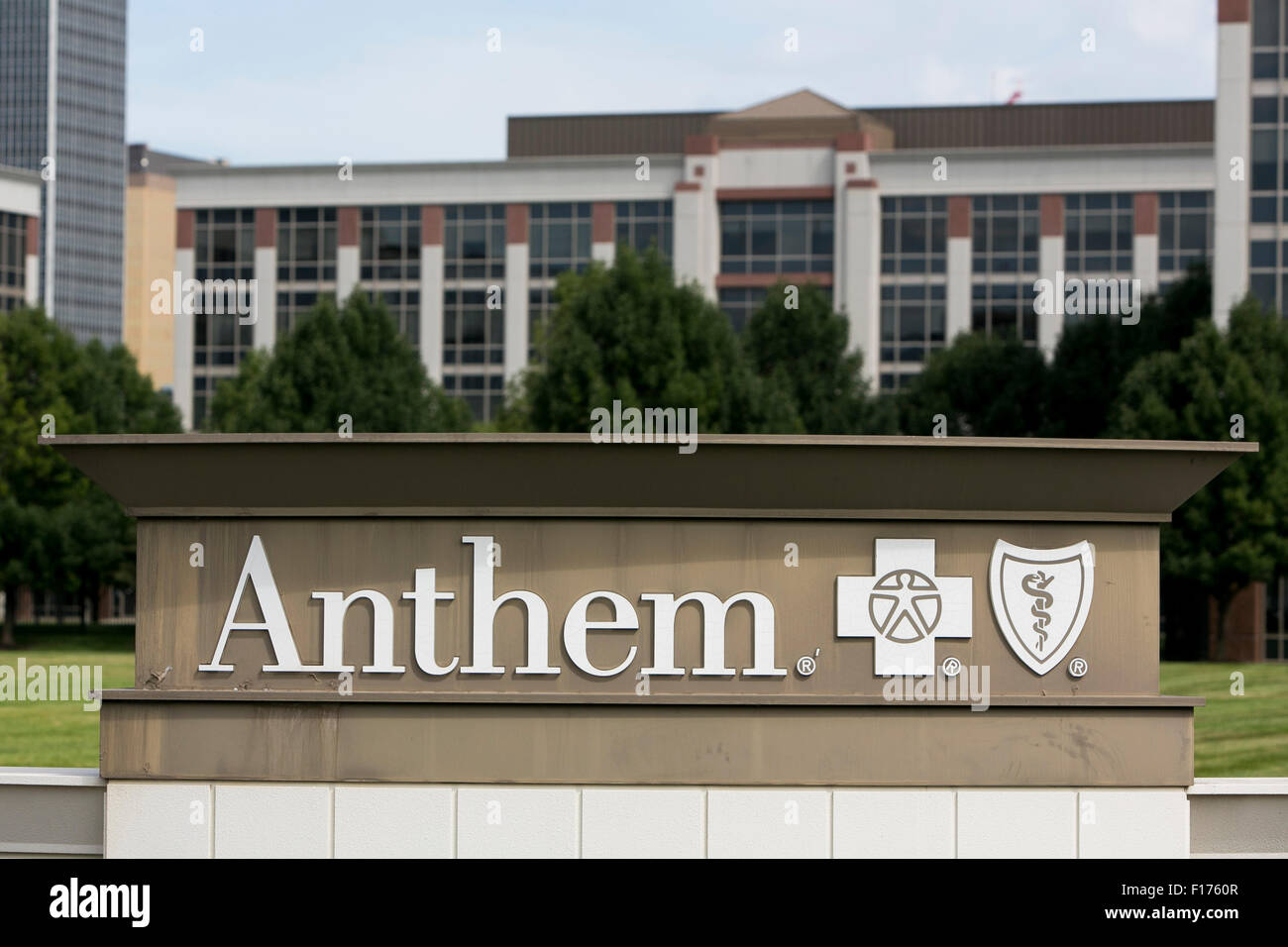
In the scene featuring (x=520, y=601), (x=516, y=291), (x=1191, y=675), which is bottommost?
(x=1191, y=675)

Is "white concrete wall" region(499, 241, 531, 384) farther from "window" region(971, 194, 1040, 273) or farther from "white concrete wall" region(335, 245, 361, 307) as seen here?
"window" region(971, 194, 1040, 273)

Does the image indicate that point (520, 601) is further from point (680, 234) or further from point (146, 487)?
point (680, 234)

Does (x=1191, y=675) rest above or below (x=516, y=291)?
below

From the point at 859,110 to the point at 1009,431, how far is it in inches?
1150

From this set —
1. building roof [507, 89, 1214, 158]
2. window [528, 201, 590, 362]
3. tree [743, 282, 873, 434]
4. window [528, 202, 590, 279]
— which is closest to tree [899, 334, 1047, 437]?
tree [743, 282, 873, 434]

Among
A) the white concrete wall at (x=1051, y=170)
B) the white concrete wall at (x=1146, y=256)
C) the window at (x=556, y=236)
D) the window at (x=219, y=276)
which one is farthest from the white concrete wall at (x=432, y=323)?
the white concrete wall at (x=1146, y=256)

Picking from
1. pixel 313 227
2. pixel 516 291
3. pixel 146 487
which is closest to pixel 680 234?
pixel 516 291

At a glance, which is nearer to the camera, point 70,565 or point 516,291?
point 70,565

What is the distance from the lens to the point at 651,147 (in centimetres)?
8550

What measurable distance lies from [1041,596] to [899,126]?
260ft

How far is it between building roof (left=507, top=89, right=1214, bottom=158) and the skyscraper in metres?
123

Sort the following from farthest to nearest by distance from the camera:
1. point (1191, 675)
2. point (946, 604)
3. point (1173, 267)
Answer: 1. point (1173, 267)
2. point (1191, 675)
3. point (946, 604)
